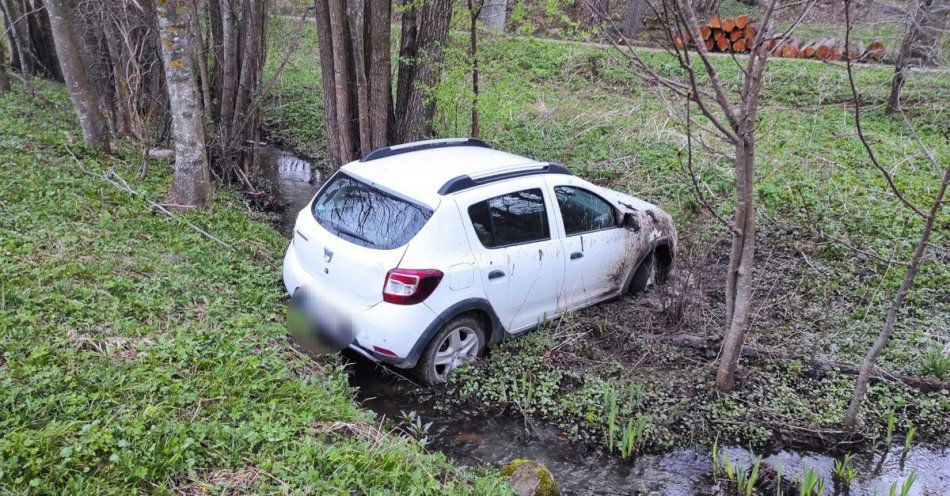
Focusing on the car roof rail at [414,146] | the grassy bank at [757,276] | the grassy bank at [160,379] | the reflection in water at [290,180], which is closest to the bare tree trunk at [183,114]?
the grassy bank at [160,379]

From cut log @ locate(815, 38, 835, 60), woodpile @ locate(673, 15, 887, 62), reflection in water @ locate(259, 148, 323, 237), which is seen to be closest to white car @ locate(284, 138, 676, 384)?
reflection in water @ locate(259, 148, 323, 237)

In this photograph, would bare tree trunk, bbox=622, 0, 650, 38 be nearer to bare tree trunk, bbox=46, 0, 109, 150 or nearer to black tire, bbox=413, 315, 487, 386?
bare tree trunk, bbox=46, 0, 109, 150

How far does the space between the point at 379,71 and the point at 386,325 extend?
193 inches

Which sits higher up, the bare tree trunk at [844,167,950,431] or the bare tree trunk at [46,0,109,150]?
the bare tree trunk at [46,0,109,150]

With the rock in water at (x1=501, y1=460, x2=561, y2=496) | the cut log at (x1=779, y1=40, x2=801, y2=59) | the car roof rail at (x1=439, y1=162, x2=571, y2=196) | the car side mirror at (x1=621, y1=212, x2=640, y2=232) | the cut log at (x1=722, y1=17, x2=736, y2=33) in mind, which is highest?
the cut log at (x1=722, y1=17, x2=736, y2=33)

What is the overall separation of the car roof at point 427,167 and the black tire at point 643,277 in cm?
186

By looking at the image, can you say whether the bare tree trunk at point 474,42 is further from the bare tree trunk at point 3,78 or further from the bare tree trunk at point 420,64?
the bare tree trunk at point 3,78

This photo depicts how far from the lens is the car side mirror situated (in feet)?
21.2

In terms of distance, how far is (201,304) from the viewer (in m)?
5.12

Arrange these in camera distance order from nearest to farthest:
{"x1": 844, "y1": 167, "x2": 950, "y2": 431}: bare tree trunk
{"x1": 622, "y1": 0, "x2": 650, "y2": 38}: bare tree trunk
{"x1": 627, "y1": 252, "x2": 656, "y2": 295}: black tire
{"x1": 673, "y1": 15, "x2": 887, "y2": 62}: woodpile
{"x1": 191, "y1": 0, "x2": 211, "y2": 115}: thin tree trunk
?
{"x1": 844, "y1": 167, "x2": 950, "y2": 431}: bare tree trunk, {"x1": 627, "y1": 252, "x2": 656, "y2": 295}: black tire, {"x1": 191, "y1": 0, "x2": 211, "y2": 115}: thin tree trunk, {"x1": 673, "y1": 15, "x2": 887, "y2": 62}: woodpile, {"x1": 622, "y1": 0, "x2": 650, "y2": 38}: bare tree trunk

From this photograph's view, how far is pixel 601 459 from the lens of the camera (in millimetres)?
4633

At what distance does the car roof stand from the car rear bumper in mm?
881

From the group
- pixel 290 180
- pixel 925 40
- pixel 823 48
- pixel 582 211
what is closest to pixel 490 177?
pixel 582 211

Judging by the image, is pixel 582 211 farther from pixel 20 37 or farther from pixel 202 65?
pixel 20 37
